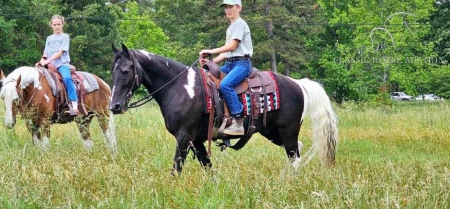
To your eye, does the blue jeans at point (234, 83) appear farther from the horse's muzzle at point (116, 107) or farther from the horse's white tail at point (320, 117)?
the horse's muzzle at point (116, 107)

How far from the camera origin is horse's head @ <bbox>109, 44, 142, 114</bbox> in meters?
6.28

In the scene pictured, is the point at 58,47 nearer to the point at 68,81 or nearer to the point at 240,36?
the point at 68,81

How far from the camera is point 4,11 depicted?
122 ft

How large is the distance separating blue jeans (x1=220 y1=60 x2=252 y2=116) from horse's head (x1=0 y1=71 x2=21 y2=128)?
133 inches

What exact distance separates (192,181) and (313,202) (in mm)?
1342

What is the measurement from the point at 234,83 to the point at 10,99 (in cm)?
357

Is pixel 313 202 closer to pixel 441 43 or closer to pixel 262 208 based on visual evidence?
pixel 262 208

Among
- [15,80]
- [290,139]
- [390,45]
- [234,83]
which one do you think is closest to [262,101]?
[234,83]

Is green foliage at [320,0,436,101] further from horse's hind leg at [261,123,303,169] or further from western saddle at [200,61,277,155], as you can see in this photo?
western saddle at [200,61,277,155]

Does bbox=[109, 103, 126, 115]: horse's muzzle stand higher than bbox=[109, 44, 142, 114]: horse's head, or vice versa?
bbox=[109, 44, 142, 114]: horse's head

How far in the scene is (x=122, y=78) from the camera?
20.6ft

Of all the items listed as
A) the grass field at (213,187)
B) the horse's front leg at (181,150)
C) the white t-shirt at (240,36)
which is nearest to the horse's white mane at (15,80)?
the grass field at (213,187)

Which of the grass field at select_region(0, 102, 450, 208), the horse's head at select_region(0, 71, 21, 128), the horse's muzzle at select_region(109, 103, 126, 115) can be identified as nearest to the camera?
the grass field at select_region(0, 102, 450, 208)

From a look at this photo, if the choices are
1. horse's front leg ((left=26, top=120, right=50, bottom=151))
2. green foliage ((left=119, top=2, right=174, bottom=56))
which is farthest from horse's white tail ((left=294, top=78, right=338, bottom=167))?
green foliage ((left=119, top=2, right=174, bottom=56))
